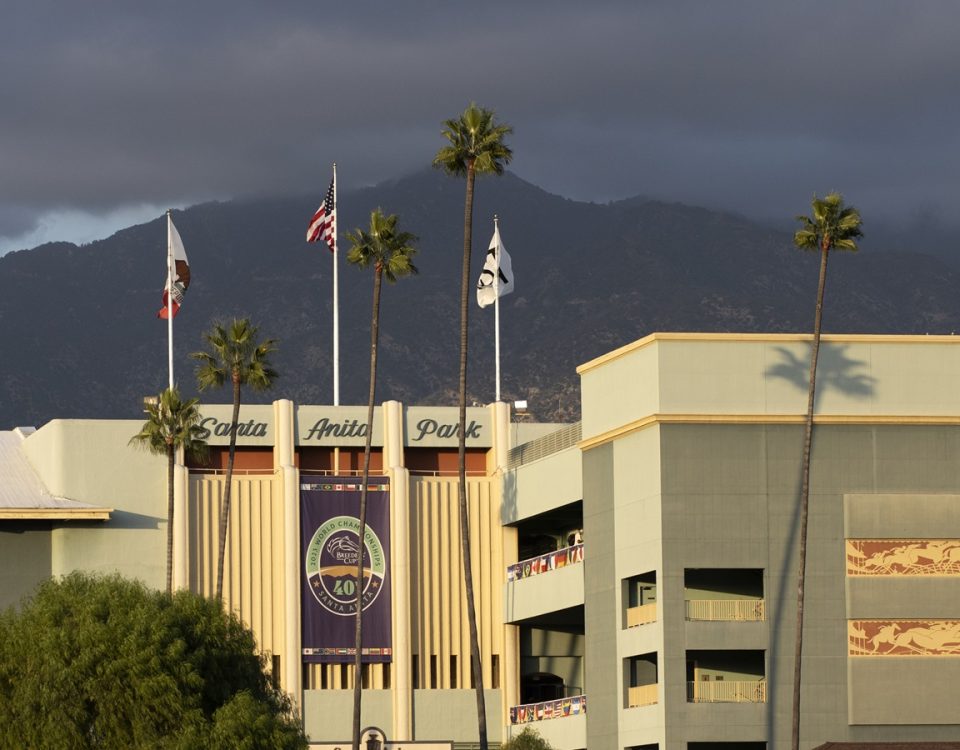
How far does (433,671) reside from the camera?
101688 mm

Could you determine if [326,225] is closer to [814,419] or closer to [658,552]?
[658,552]

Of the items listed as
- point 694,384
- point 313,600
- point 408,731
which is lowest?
point 408,731

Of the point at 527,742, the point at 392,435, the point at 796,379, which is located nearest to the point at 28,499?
the point at 392,435

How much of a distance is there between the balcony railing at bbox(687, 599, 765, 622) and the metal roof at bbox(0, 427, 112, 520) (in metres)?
29.8

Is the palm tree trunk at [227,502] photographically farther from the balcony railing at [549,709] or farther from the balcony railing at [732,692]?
the balcony railing at [732,692]

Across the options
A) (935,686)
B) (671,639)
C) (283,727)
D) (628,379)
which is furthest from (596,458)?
(283,727)

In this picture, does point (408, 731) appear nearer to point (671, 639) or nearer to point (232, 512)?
point (232, 512)

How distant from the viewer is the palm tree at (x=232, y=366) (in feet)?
316

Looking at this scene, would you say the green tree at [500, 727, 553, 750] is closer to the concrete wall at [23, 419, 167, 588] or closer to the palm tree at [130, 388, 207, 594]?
the palm tree at [130, 388, 207, 594]

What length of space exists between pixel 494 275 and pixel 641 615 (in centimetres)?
2332

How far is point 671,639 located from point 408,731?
72.9 ft

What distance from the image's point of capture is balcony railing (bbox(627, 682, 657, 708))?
8350 cm

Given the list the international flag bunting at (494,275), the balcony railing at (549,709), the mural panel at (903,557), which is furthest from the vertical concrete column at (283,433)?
the mural panel at (903,557)

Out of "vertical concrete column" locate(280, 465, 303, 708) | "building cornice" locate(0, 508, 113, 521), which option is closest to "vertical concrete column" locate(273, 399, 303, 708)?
"vertical concrete column" locate(280, 465, 303, 708)
